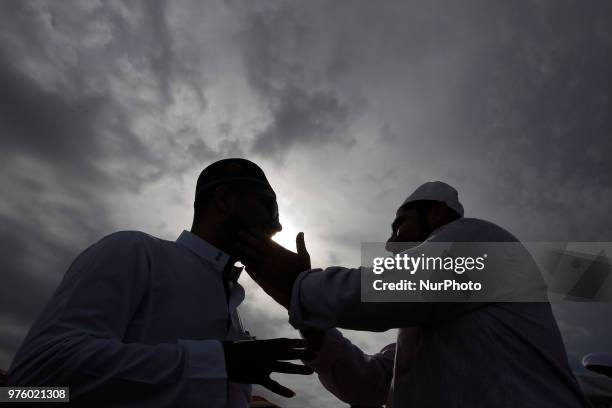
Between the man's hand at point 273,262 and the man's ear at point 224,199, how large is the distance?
0.43 meters

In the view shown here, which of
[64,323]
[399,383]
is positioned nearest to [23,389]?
[64,323]

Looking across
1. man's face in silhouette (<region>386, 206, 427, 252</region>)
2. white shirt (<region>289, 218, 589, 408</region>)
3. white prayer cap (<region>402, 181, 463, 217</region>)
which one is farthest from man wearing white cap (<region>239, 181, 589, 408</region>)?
white prayer cap (<region>402, 181, 463, 217</region>)

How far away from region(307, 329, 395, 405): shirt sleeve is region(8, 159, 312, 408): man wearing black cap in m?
1.40

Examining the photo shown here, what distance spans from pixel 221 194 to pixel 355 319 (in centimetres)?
195

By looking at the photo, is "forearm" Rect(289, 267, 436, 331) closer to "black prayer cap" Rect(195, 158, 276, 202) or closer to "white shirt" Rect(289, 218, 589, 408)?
"white shirt" Rect(289, 218, 589, 408)

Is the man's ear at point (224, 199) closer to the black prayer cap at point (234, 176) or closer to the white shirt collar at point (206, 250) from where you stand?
the black prayer cap at point (234, 176)

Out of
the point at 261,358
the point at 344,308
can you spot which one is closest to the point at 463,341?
the point at 344,308

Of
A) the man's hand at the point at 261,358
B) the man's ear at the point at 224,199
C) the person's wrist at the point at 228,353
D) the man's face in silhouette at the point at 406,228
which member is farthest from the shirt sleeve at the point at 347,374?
the person's wrist at the point at 228,353

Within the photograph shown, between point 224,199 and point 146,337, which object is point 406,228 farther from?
point 146,337

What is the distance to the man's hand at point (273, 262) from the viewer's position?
3.44 m

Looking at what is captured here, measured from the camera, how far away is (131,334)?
2846 mm

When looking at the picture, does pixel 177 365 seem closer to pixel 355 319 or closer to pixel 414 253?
pixel 355 319

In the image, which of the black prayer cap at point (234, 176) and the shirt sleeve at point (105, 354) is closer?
the shirt sleeve at point (105, 354)

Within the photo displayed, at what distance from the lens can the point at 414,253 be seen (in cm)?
331
